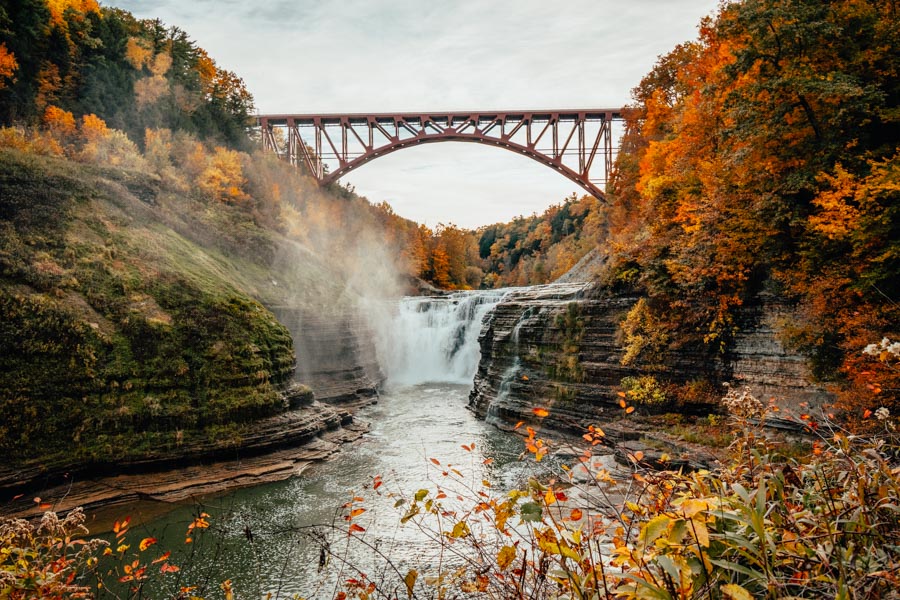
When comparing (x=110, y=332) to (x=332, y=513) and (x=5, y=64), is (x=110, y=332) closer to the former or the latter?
(x=332, y=513)

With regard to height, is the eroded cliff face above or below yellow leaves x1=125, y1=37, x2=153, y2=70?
below

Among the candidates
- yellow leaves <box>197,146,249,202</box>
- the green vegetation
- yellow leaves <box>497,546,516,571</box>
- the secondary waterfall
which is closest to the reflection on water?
yellow leaves <box>497,546,516,571</box>

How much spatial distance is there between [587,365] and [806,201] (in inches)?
276

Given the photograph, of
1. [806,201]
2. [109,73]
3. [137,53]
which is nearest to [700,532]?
[806,201]

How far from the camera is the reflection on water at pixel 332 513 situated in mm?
Answer: 7555

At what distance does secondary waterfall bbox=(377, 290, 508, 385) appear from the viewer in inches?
1095

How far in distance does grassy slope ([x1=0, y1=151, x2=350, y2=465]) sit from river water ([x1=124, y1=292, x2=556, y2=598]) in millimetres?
2803

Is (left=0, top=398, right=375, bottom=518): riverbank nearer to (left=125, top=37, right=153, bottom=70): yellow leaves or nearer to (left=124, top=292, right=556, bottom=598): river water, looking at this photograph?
(left=124, top=292, right=556, bottom=598): river water

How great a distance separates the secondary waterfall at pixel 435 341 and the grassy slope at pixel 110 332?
1284cm

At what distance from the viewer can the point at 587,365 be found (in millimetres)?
14844

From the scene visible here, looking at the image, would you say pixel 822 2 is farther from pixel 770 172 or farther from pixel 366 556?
pixel 366 556

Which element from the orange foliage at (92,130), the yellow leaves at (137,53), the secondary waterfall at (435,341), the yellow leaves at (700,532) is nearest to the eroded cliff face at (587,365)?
the secondary waterfall at (435,341)

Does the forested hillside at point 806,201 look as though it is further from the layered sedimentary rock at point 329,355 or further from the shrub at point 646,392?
the layered sedimentary rock at point 329,355

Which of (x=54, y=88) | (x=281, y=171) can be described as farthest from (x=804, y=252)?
(x=281, y=171)
